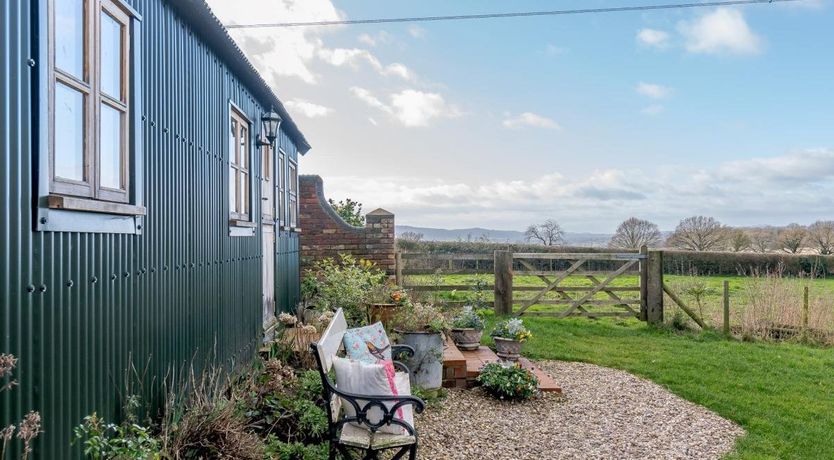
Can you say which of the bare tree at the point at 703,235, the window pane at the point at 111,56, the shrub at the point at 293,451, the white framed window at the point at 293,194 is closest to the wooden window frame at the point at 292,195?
the white framed window at the point at 293,194

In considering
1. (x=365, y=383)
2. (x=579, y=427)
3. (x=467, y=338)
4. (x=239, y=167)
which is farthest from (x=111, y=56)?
(x=467, y=338)

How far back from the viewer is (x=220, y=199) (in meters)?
4.73

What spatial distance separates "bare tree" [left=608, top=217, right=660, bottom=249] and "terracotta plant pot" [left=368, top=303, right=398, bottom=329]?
12.6 meters

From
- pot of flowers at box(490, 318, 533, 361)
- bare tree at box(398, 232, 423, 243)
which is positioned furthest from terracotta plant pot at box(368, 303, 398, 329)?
bare tree at box(398, 232, 423, 243)

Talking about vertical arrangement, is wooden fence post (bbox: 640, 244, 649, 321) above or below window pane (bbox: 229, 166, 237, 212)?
below

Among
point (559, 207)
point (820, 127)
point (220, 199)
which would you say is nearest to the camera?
point (220, 199)

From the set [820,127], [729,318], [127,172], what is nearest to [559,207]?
[820,127]

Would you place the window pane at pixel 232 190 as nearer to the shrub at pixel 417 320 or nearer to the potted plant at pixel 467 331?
the shrub at pixel 417 320

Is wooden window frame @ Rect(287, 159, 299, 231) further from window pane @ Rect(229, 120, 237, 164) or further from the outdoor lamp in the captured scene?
window pane @ Rect(229, 120, 237, 164)

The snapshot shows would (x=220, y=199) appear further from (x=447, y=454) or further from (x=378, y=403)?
(x=447, y=454)

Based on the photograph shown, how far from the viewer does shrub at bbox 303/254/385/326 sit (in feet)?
22.3

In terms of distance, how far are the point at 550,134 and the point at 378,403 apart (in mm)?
9563

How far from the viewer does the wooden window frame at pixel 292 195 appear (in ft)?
28.8

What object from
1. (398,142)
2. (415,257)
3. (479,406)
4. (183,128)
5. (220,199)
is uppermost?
(398,142)
